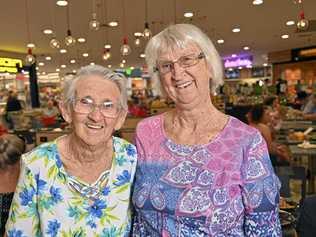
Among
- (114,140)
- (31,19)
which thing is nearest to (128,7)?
(31,19)

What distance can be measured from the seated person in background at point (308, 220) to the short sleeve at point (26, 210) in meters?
1.09

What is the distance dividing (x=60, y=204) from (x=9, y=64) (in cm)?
1471

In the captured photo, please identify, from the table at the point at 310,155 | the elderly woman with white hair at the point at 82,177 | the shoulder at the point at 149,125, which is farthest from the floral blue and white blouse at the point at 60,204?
the table at the point at 310,155

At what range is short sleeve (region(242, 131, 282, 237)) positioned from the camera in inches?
56.7

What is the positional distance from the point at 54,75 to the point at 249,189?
3178cm

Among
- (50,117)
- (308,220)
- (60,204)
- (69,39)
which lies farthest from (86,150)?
(50,117)

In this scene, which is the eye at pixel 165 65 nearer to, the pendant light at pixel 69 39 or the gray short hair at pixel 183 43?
the gray short hair at pixel 183 43

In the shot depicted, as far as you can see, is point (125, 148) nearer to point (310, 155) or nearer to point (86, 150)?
point (86, 150)

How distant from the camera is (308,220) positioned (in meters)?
1.72

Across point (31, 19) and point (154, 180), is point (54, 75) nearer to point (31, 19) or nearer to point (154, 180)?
point (31, 19)

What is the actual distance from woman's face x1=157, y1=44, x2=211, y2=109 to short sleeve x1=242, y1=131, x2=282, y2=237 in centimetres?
30

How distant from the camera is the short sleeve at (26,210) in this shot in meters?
1.57

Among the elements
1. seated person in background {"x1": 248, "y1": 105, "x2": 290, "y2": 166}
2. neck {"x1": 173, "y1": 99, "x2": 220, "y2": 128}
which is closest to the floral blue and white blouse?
neck {"x1": 173, "y1": 99, "x2": 220, "y2": 128}

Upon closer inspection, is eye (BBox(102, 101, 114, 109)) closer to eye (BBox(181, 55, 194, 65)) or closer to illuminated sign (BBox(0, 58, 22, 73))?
eye (BBox(181, 55, 194, 65))
